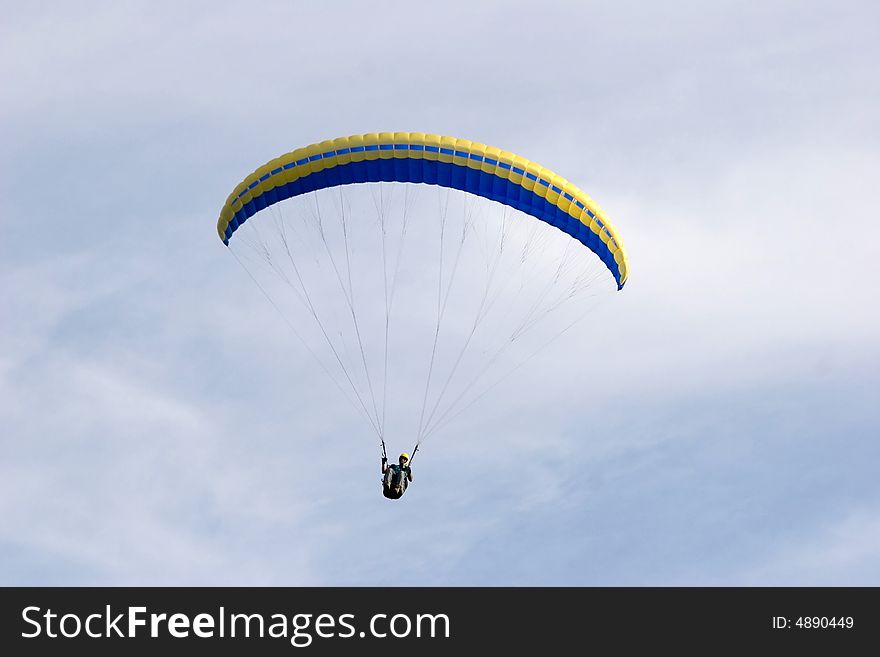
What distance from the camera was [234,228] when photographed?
47938 mm

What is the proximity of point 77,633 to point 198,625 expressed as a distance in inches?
119

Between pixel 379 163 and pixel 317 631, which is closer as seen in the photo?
pixel 317 631

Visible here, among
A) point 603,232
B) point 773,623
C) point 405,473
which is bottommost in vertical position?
point 773,623

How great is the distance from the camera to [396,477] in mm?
44906

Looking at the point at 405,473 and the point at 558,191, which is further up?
the point at 558,191

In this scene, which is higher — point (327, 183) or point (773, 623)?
point (327, 183)

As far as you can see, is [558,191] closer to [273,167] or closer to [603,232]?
[603,232]

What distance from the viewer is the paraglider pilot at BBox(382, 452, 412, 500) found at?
44.9m

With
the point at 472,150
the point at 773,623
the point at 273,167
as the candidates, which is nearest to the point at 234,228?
the point at 273,167

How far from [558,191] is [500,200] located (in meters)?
1.67

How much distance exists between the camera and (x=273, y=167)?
A: 46.4 m

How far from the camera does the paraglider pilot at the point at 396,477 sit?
147 ft

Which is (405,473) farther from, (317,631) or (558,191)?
(558,191)

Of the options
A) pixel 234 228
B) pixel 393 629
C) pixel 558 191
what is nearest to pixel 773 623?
pixel 393 629
